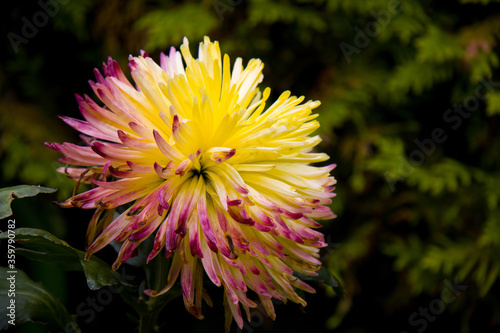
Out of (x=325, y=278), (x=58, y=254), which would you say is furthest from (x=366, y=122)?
(x=58, y=254)

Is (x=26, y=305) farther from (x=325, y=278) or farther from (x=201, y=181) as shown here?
(x=325, y=278)

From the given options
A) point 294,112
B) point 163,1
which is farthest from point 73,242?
point 294,112

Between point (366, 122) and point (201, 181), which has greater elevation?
point (366, 122)

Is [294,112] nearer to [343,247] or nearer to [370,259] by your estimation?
[343,247]

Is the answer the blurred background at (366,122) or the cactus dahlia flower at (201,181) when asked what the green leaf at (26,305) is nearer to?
the cactus dahlia flower at (201,181)

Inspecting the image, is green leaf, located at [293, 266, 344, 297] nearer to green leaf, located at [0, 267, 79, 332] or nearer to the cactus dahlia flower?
the cactus dahlia flower

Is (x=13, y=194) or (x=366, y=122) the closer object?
(x=13, y=194)

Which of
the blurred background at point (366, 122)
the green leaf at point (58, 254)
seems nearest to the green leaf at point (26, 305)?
the green leaf at point (58, 254)

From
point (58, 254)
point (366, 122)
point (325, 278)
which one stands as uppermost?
point (366, 122)
